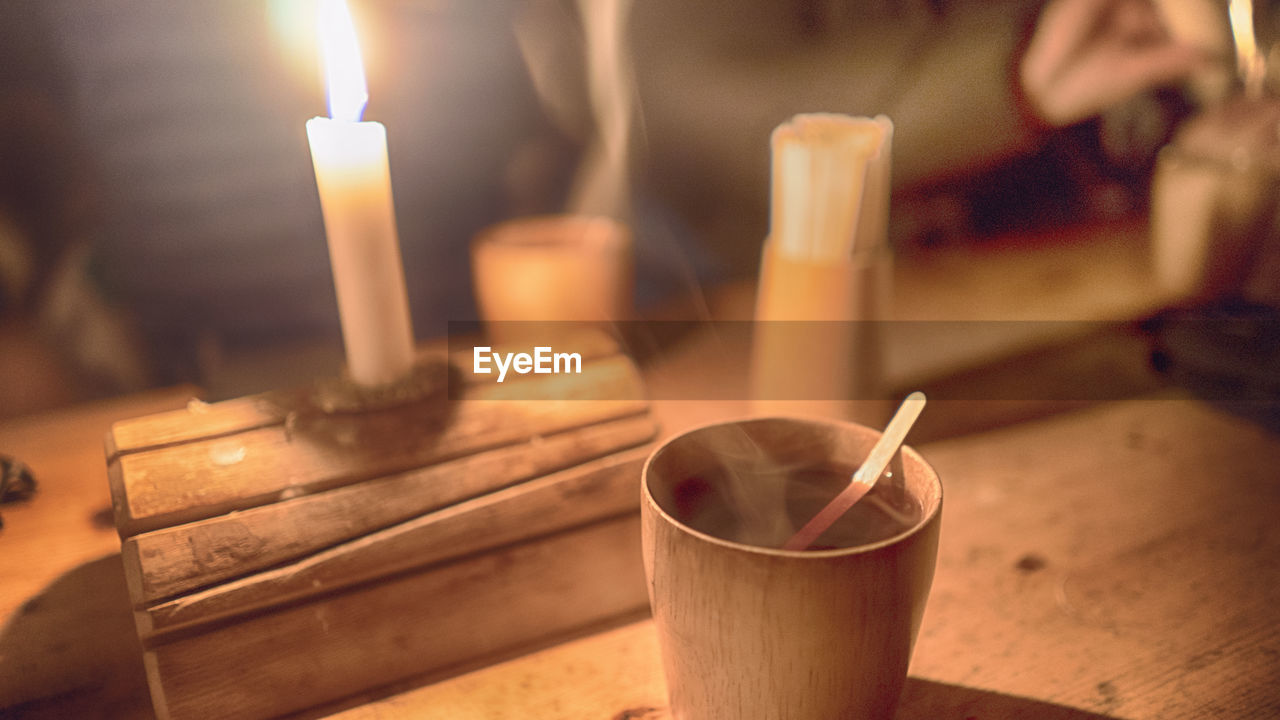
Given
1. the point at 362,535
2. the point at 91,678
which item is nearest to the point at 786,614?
the point at 362,535

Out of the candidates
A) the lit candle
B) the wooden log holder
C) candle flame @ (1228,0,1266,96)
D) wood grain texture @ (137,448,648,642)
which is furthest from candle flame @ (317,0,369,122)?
candle flame @ (1228,0,1266,96)

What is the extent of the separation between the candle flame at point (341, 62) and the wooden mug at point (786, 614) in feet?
1.29

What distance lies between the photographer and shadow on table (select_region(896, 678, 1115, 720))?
0.58m

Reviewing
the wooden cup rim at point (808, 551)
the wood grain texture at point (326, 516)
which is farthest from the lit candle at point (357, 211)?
the wooden cup rim at point (808, 551)

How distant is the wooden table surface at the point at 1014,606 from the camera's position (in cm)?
60

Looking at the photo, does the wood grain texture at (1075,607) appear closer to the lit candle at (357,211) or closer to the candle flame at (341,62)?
the lit candle at (357,211)

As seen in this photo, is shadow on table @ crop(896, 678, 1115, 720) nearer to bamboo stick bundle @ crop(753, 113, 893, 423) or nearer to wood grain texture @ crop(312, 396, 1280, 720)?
wood grain texture @ crop(312, 396, 1280, 720)

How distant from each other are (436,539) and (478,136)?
109 centimetres

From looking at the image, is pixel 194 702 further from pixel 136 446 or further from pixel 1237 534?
pixel 1237 534

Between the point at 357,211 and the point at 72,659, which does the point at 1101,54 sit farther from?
the point at 72,659

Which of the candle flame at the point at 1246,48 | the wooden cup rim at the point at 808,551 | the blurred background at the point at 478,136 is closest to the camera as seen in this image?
the wooden cup rim at the point at 808,551

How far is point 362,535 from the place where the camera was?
617mm

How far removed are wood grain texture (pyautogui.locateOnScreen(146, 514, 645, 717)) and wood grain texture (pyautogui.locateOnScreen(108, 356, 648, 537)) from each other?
92mm

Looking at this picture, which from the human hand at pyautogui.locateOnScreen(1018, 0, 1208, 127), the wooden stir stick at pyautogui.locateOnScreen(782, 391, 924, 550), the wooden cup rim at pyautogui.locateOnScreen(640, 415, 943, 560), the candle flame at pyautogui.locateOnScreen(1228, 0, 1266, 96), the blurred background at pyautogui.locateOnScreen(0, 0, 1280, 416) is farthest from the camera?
the human hand at pyautogui.locateOnScreen(1018, 0, 1208, 127)
